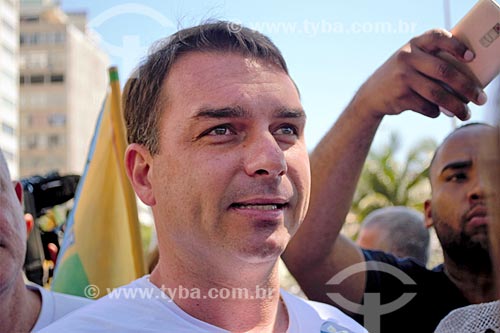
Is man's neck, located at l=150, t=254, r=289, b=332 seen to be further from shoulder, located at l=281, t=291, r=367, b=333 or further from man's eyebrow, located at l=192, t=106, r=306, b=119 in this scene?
man's eyebrow, located at l=192, t=106, r=306, b=119

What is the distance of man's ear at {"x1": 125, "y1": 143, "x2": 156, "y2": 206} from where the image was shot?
1.76m

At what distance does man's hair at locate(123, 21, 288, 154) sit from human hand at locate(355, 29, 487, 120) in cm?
40

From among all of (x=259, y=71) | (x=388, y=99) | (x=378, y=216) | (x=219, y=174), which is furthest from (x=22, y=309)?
(x=378, y=216)

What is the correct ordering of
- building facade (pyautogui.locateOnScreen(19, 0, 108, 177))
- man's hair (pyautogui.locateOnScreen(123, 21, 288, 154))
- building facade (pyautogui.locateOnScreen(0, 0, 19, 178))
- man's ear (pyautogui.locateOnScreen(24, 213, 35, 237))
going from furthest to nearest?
1. building facade (pyautogui.locateOnScreen(19, 0, 108, 177))
2. building facade (pyautogui.locateOnScreen(0, 0, 19, 178))
3. man's ear (pyautogui.locateOnScreen(24, 213, 35, 237))
4. man's hair (pyautogui.locateOnScreen(123, 21, 288, 154))

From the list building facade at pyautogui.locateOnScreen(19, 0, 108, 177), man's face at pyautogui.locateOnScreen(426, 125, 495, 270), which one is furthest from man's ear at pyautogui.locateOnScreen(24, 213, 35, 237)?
building facade at pyautogui.locateOnScreen(19, 0, 108, 177)

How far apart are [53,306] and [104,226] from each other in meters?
0.75

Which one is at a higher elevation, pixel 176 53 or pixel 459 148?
pixel 176 53

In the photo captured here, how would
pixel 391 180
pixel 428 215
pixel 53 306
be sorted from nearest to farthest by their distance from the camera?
pixel 53 306 < pixel 428 215 < pixel 391 180

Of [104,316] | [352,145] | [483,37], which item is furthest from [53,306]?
[483,37]

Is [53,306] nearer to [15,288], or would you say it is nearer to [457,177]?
[15,288]

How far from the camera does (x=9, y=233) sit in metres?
2.03

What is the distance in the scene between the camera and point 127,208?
2865 millimetres

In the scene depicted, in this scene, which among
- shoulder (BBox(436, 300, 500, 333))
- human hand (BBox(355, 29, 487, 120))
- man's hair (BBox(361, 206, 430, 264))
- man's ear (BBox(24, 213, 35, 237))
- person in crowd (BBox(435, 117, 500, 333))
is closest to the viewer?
person in crowd (BBox(435, 117, 500, 333))

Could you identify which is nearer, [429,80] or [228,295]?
[228,295]
